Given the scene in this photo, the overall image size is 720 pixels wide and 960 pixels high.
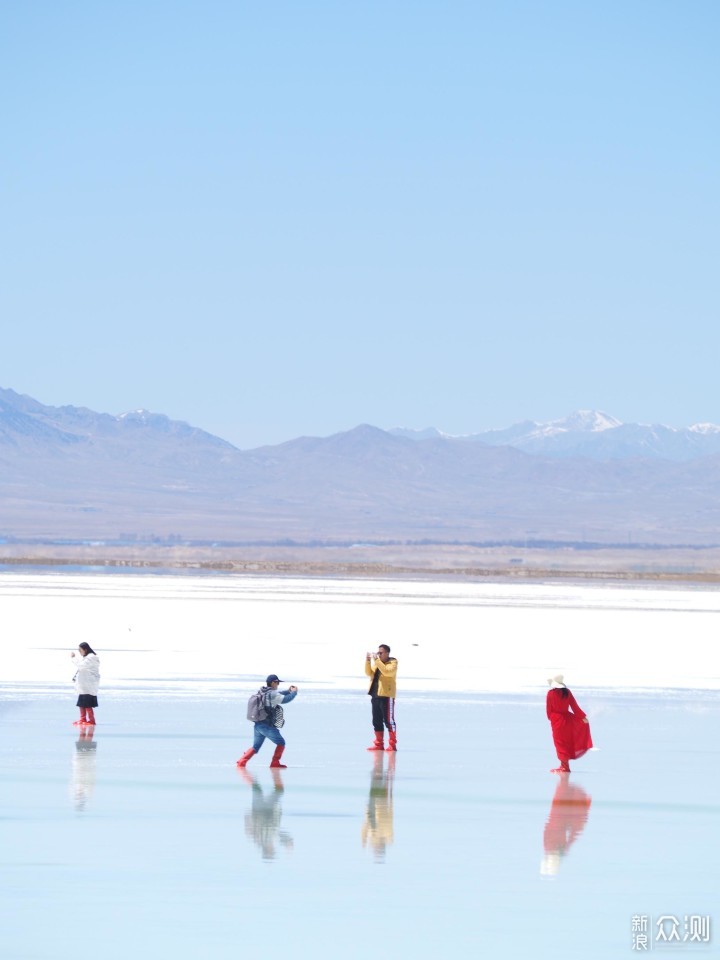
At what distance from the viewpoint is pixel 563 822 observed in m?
14.8

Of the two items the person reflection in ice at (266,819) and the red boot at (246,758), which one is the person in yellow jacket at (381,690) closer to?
the red boot at (246,758)

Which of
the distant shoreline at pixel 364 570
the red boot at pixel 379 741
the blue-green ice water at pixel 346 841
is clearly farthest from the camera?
the distant shoreline at pixel 364 570

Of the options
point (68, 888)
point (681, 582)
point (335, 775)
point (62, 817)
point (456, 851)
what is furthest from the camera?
point (681, 582)

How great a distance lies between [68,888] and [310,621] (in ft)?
120

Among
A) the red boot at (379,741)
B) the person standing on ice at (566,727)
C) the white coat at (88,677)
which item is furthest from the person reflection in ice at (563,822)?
the white coat at (88,677)

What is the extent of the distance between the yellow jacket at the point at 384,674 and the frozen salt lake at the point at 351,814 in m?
0.74

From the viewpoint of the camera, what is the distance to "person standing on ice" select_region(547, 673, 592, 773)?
58.5ft

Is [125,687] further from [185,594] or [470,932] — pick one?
[185,594]

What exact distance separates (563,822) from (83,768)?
518 cm

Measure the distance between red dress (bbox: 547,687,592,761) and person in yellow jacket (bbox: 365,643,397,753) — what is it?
2.20 metres

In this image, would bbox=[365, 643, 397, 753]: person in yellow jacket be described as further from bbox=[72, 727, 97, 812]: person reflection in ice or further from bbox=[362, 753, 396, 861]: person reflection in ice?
bbox=[72, 727, 97, 812]: person reflection in ice

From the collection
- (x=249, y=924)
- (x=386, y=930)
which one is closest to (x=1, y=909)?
(x=249, y=924)

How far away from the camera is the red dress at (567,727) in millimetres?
17833

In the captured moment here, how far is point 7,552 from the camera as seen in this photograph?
157 metres
